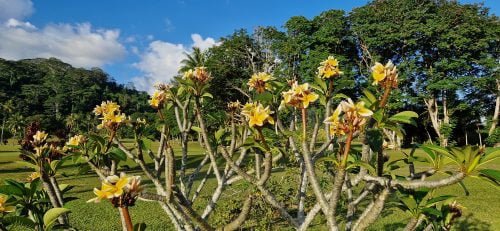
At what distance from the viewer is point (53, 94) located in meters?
85.9

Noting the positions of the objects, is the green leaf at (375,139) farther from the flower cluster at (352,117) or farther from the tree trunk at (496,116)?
the tree trunk at (496,116)

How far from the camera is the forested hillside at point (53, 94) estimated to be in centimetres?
6519

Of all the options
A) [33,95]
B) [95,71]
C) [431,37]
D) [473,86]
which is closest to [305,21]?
[431,37]

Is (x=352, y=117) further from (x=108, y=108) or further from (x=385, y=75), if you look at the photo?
(x=108, y=108)

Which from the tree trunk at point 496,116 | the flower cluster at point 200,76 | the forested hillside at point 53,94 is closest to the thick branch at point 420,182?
the flower cluster at point 200,76

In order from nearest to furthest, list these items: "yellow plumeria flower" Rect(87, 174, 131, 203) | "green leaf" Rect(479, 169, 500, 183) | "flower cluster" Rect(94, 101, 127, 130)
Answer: "yellow plumeria flower" Rect(87, 174, 131, 203) < "green leaf" Rect(479, 169, 500, 183) < "flower cluster" Rect(94, 101, 127, 130)

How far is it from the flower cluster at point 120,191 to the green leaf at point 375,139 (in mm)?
815

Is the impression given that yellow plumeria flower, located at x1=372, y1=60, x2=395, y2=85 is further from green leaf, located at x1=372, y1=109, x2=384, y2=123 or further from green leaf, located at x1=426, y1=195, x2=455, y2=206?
green leaf, located at x1=426, y1=195, x2=455, y2=206

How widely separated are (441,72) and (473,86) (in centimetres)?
259

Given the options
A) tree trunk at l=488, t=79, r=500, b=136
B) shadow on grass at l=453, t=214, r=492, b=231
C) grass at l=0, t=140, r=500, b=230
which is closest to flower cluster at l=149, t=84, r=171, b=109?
grass at l=0, t=140, r=500, b=230

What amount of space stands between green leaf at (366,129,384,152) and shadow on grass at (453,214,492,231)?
7.21 meters

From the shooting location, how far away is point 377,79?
4.85ft

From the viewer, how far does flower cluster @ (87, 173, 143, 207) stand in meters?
0.94

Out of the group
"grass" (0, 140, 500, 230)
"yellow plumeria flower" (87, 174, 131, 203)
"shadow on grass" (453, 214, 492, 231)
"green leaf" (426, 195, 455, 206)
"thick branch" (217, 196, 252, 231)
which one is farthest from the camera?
"shadow on grass" (453, 214, 492, 231)
